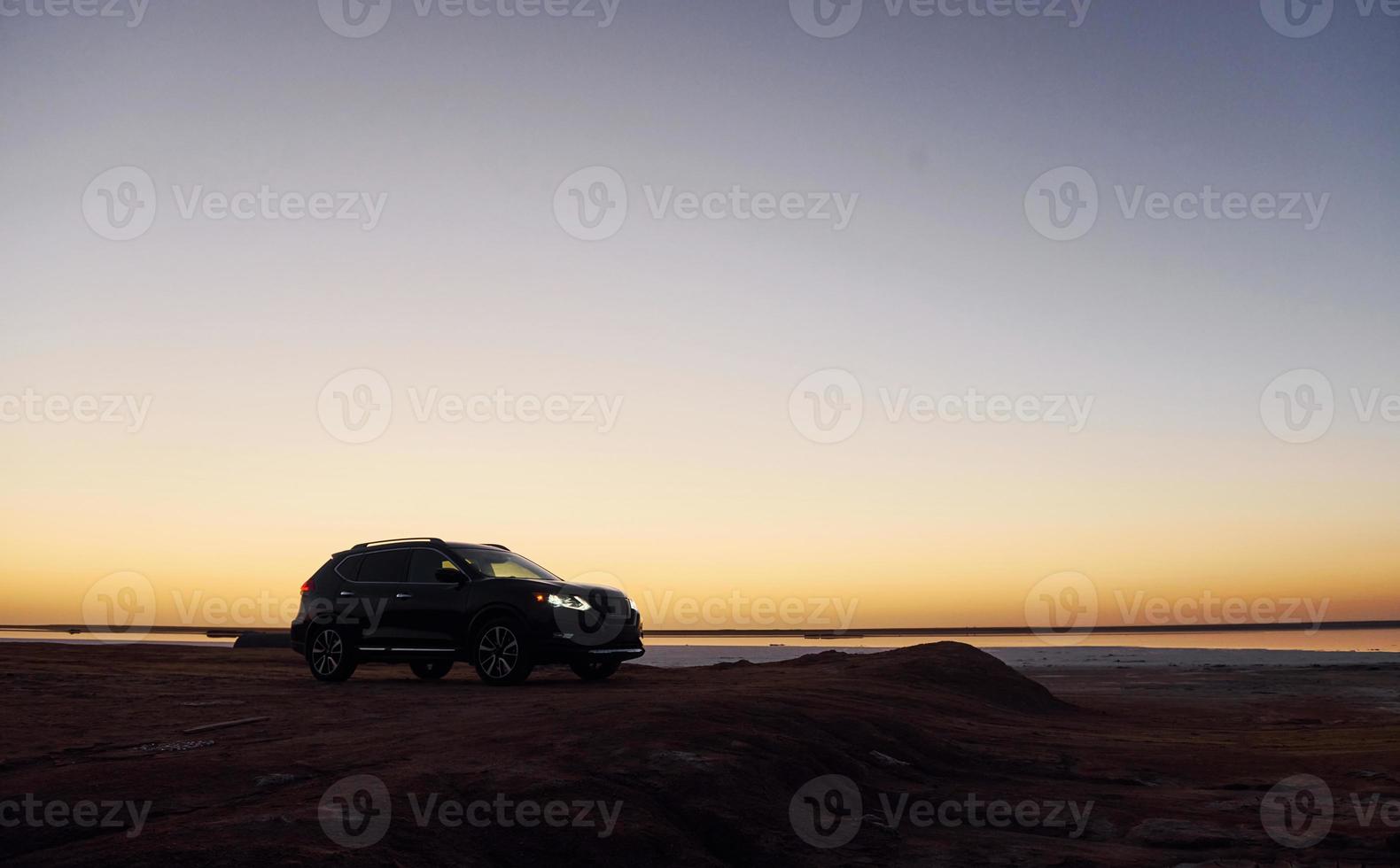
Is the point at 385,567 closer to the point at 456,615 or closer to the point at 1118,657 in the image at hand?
the point at 456,615

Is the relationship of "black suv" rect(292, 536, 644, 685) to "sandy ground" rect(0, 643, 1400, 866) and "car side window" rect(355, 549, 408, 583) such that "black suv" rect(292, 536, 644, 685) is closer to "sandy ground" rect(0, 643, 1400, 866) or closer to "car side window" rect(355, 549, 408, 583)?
"car side window" rect(355, 549, 408, 583)

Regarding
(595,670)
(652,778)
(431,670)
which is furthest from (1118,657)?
(652,778)

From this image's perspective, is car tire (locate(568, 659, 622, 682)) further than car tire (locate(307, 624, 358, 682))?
No

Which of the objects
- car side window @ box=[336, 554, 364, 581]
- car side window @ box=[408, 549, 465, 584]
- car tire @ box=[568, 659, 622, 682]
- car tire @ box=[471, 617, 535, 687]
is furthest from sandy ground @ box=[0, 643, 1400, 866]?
car side window @ box=[336, 554, 364, 581]

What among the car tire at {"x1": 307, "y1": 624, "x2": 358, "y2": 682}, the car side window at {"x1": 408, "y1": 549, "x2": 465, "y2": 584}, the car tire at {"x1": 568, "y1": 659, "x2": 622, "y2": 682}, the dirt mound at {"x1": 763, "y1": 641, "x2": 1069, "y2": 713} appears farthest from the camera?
the car tire at {"x1": 307, "y1": 624, "x2": 358, "y2": 682}

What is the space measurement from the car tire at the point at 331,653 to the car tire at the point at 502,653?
7.50ft

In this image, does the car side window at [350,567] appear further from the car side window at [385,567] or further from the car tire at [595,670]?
the car tire at [595,670]

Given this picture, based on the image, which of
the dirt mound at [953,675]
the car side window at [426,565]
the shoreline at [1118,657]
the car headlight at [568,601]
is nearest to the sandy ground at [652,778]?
the dirt mound at [953,675]

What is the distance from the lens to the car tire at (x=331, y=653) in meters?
A: 15.0

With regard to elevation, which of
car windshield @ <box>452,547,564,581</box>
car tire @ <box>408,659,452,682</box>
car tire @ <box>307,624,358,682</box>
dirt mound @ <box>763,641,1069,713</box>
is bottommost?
car tire @ <box>408,659,452,682</box>

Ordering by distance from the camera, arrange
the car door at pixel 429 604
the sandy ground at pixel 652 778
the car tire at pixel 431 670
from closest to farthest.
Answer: the sandy ground at pixel 652 778, the car door at pixel 429 604, the car tire at pixel 431 670

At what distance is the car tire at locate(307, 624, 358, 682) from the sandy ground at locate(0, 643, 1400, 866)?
2088 mm

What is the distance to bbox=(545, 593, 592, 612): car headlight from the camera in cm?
1384

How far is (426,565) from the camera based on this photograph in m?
15.0
